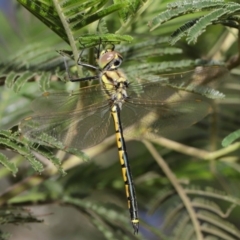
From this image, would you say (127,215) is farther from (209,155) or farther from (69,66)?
(69,66)

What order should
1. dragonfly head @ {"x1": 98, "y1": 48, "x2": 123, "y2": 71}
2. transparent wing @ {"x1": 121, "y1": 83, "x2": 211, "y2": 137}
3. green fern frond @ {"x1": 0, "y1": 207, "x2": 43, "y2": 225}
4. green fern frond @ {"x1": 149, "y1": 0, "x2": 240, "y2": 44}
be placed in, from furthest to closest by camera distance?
1. transparent wing @ {"x1": 121, "y1": 83, "x2": 211, "y2": 137}
2. dragonfly head @ {"x1": 98, "y1": 48, "x2": 123, "y2": 71}
3. green fern frond @ {"x1": 0, "y1": 207, "x2": 43, "y2": 225}
4. green fern frond @ {"x1": 149, "y1": 0, "x2": 240, "y2": 44}

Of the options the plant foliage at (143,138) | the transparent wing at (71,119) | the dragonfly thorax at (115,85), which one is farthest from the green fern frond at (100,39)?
the dragonfly thorax at (115,85)

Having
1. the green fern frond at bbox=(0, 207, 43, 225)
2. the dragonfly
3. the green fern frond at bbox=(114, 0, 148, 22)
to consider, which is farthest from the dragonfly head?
the green fern frond at bbox=(0, 207, 43, 225)

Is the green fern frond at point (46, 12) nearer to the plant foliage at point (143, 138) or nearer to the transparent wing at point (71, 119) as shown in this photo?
the plant foliage at point (143, 138)

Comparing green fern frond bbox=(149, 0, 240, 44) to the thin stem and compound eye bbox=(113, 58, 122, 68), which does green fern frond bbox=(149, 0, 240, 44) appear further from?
the thin stem

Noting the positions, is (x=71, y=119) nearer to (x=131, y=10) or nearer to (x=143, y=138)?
(x=143, y=138)

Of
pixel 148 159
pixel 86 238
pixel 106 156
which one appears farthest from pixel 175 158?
pixel 106 156

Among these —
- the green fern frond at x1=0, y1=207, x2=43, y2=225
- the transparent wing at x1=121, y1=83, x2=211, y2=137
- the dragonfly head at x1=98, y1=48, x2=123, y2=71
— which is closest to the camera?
the green fern frond at x1=0, y1=207, x2=43, y2=225
